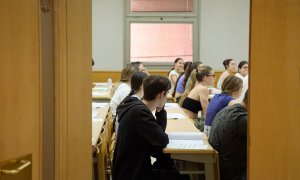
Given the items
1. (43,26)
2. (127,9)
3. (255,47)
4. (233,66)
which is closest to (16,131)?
(43,26)

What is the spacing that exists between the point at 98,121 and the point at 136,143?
1459 mm

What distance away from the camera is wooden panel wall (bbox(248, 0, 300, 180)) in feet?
A: 4.98

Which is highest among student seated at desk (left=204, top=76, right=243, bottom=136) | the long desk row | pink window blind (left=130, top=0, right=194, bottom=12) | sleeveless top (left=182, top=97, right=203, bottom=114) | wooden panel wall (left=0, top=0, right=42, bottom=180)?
pink window blind (left=130, top=0, right=194, bottom=12)

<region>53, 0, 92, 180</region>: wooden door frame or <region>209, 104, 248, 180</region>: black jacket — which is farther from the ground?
<region>53, 0, 92, 180</region>: wooden door frame

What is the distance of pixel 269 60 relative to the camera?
1530mm

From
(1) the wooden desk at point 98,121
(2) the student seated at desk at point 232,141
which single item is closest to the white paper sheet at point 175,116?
(1) the wooden desk at point 98,121

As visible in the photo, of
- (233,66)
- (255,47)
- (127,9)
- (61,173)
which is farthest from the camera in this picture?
(127,9)

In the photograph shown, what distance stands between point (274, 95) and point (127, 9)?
8.58m

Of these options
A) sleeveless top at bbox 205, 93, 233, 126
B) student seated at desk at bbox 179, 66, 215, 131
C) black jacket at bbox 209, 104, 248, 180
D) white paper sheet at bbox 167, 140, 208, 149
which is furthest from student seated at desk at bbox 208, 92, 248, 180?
student seated at desk at bbox 179, 66, 215, 131

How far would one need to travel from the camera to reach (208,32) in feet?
32.7

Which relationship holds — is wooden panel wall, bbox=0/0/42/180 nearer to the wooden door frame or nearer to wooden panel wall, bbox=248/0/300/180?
the wooden door frame

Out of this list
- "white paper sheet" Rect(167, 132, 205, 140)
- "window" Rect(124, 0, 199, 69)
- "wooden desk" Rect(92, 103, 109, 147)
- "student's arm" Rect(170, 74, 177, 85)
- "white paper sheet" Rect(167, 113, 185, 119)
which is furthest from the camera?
"window" Rect(124, 0, 199, 69)

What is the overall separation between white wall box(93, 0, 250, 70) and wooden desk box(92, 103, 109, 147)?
4.52m

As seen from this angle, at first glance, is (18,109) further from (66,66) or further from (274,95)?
(274,95)
